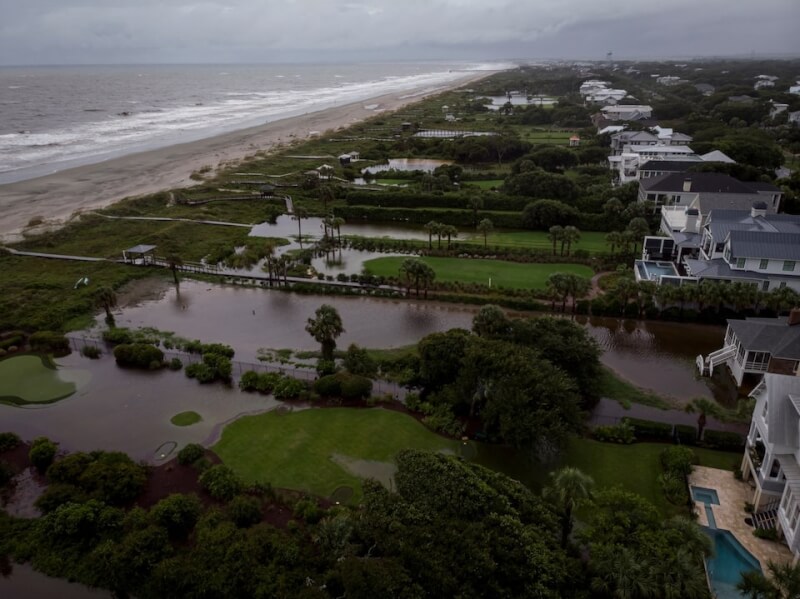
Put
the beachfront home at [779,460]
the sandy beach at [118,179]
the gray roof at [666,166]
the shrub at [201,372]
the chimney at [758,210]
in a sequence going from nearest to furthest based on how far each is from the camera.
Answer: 1. the beachfront home at [779,460]
2. the shrub at [201,372]
3. the chimney at [758,210]
4. the sandy beach at [118,179]
5. the gray roof at [666,166]

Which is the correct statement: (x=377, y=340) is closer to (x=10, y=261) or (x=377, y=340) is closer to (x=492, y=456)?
(x=492, y=456)

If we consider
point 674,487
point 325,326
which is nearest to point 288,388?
point 325,326

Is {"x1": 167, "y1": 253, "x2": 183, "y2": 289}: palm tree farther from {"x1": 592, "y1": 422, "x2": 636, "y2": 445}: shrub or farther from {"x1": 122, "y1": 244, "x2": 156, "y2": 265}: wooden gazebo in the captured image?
{"x1": 592, "y1": 422, "x2": 636, "y2": 445}: shrub

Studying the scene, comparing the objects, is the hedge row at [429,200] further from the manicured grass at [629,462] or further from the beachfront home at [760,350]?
the manicured grass at [629,462]

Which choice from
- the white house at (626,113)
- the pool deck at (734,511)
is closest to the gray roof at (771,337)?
the pool deck at (734,511)

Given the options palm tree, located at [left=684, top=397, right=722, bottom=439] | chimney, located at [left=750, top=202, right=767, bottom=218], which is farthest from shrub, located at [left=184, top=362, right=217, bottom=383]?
chimney, located at [left=750, top=202, right=767, bottom=218]

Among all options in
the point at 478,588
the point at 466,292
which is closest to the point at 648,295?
the point at 466,292
